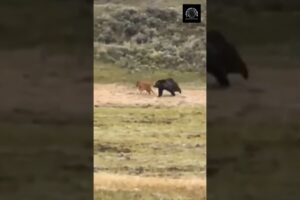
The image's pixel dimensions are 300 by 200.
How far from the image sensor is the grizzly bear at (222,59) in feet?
28.5

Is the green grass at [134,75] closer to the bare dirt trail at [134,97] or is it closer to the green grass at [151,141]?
the bare dirt trail at [134,97]

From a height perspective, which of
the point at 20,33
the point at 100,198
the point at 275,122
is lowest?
the point at 100,198

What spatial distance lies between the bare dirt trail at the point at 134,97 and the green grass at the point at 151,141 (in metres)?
0.04

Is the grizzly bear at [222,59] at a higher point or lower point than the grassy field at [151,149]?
higher

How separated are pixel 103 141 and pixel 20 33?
0.96 m

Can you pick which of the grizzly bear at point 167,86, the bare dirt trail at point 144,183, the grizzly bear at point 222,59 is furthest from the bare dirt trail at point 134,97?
the bare dirt trail at point 144,183

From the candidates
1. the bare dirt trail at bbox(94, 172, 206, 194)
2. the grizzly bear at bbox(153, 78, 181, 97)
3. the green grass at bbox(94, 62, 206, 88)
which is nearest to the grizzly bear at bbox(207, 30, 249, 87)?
the green grass at bbox(94, 62, 206, 88)

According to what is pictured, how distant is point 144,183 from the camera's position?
8.73m

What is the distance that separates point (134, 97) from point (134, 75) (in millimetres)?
155

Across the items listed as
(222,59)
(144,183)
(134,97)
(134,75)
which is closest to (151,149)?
(144,183)

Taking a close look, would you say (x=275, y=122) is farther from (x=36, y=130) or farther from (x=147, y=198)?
(x=36, y=130)

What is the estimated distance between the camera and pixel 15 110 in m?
8.73

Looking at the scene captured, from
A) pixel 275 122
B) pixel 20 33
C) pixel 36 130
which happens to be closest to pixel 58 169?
pixel 36 130

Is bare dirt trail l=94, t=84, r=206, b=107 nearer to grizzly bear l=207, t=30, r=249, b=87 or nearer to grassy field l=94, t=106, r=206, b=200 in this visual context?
grassy field l=94, t=106, r=206, b=200
